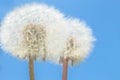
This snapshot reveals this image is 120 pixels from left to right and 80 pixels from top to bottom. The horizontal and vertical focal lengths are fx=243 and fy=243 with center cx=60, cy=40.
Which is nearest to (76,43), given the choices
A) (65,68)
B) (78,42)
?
(78,42)

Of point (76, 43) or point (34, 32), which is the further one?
point (76, 43)

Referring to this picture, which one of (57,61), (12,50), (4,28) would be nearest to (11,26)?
(4,28)

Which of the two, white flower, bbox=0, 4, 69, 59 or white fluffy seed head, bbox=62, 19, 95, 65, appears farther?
white fluffy seed head, bbox=62, 19, 95, 65

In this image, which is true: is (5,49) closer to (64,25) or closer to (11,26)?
(11,26)

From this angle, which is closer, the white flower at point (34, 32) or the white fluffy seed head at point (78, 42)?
the white flower at point (34, 32)

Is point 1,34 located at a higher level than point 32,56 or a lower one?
higher

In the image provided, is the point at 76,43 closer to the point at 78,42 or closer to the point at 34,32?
the point at 78,42

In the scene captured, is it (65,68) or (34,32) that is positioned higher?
(34,32)

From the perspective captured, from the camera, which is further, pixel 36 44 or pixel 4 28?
pixel 4 28
